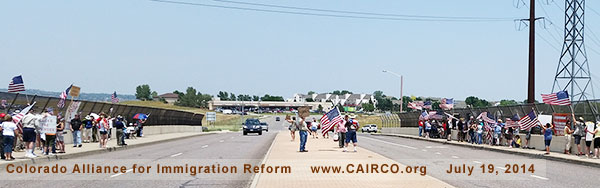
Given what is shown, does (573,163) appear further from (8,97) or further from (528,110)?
(8,97)

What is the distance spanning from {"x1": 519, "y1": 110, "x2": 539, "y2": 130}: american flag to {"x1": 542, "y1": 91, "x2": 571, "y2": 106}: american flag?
2349mm

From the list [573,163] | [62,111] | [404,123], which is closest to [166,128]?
[404,123]

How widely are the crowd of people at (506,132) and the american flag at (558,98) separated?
837 millimetres

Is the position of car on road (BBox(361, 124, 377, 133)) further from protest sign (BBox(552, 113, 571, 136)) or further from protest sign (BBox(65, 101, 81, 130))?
protest sign (BBox(65, 101, 81, 130))

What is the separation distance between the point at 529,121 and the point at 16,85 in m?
23.4

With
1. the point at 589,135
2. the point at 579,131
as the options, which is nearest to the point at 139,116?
the point at 579,131

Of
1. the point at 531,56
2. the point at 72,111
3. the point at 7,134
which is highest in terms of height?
the point at 531,56

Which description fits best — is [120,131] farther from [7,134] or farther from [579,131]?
[579,131]

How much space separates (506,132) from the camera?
3659 cm

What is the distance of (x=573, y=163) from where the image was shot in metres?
25.2

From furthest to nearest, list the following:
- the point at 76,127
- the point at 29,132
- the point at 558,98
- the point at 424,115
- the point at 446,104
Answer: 1. the point at 424,115
2. the point at 446,104
3. the point at 558,98
4. the point at 76,127
5. the point at 29,132

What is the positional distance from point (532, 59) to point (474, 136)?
5796 millimetres

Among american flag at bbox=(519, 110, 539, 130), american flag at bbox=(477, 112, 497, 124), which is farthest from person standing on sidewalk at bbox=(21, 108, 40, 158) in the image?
american flag at bbox=(477, 112, 497, 124)

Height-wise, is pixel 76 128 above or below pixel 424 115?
below
